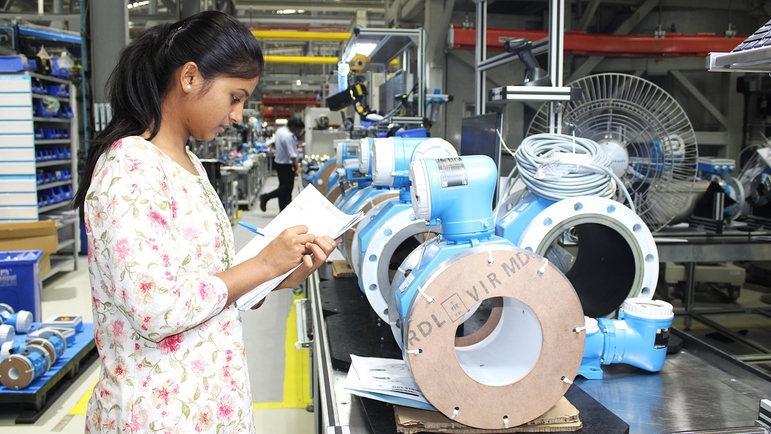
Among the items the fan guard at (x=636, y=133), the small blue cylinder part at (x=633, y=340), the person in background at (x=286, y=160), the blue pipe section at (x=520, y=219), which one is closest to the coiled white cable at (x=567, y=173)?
the blue pipe section at (x=520, y=219)

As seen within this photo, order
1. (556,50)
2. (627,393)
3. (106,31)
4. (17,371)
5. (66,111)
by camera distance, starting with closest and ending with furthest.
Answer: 1. (627,393)
2. (556,50)
3. (17,371)
4. (106,31)
5. (66,111)

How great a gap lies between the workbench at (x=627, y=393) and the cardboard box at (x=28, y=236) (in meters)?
3.60

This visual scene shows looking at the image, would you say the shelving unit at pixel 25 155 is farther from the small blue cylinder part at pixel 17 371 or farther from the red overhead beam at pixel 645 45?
the red overhead beam at pixel 645 45

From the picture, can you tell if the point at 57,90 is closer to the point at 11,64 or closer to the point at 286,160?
the point at 11,64

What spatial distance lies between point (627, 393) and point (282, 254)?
839 mm

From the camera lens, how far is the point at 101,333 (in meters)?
1.06

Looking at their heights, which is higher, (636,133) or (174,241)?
(636,133)

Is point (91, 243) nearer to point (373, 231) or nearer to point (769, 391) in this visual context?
point (373, 231)

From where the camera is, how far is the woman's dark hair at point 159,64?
3.33ft

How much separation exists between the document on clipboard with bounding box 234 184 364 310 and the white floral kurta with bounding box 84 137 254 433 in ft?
0.26

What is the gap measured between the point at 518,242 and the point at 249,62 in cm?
83

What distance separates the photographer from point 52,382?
2.90 metres

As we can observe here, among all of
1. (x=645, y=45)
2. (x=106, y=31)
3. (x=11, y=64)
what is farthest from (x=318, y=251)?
(x=645, y=45)

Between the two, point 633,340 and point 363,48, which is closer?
point 633,340
